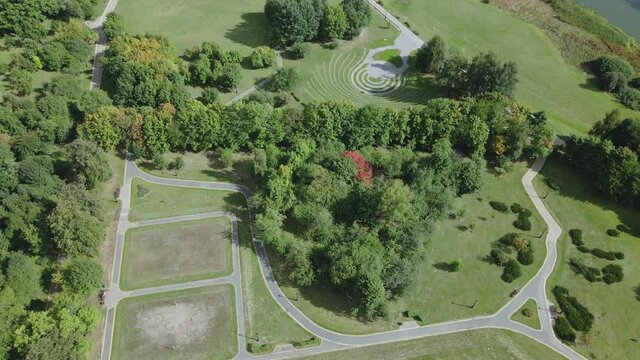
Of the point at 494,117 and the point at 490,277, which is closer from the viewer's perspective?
the point at 490,277

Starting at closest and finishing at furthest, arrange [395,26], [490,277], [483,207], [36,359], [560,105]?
[36,359], [490,277], [483,207], [560,105], [395,26]

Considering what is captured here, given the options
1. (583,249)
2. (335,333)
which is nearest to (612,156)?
(583,249)

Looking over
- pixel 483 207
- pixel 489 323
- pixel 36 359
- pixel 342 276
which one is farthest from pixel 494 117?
pixel 36 359

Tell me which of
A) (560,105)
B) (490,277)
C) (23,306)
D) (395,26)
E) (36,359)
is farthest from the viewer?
(395,26)

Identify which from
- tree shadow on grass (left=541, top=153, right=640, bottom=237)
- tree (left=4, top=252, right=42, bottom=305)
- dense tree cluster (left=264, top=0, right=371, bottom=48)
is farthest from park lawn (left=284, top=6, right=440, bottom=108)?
tree (left=4, top=252, right=42, bottom=305)

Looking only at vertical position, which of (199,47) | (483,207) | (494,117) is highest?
(494,117)

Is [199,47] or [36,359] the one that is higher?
[199,47]

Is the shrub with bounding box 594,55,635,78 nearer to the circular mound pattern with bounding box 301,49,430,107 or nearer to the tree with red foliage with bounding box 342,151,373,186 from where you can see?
the circular mound pattern with bounding box 301,49,430,107

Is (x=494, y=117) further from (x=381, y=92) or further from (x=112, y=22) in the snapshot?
(x=112, y=22)
